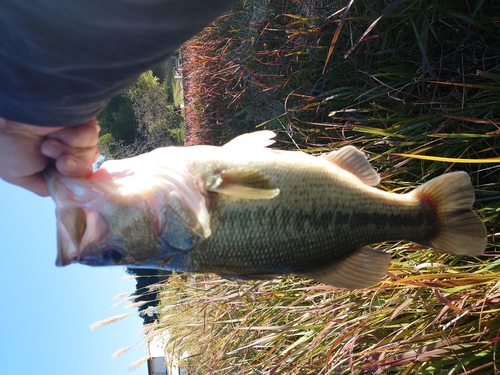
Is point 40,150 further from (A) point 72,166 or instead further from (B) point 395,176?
(B) point 395,176

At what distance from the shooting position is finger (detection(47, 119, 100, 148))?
1561 millimetres

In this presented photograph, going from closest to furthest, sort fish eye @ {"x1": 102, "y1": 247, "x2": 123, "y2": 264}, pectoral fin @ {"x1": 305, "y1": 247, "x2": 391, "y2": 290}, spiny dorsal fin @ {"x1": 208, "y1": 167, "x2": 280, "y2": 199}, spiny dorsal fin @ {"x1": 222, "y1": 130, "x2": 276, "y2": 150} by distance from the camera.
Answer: fish eye @ {"x1": 102, "y1": 247, "x2": 123, "y2": 264}, spiny dorsal fin @ {"x1": 208, "y1": 167, "x2": 280, "y2": 199}, pectoral fin @ {"x1": 305, "y1": 247, "x2": 391, "y2": 290}, spiny dorsal fin @ {"x1": 222, "y1": 130, "x2": 276, "y2": 150}

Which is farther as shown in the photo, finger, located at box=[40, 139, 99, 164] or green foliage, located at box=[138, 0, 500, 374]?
green foliage, located at box=[138, 0, 500, 374]

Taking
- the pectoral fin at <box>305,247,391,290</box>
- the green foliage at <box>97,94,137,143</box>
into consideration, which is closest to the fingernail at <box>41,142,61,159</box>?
the pectoral fin at <box>305,247,391,290</box>

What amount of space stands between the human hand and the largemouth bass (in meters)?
0.08

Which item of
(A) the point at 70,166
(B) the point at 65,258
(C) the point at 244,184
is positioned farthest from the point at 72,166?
(C) the point at 244,184

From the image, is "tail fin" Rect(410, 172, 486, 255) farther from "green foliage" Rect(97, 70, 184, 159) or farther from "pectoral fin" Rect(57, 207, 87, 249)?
"green foliage" Rect(97, 70, 184, 159)

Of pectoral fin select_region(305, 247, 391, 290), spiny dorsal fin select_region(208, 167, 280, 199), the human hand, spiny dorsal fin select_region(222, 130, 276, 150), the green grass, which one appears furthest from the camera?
the green grass

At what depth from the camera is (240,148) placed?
2.16 m

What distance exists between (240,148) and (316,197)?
0.49 meters

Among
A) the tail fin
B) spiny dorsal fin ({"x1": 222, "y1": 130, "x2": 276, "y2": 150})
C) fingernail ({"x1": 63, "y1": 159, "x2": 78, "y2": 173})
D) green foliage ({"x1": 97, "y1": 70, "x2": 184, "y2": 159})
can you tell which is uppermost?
green foliage ({"x1": 97, "y1": 70, "x2": 184, "y2": 159})

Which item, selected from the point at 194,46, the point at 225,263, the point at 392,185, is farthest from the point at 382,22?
the point at 194,46

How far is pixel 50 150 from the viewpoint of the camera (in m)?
1.57

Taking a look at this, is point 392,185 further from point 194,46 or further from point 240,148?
point 194,46
